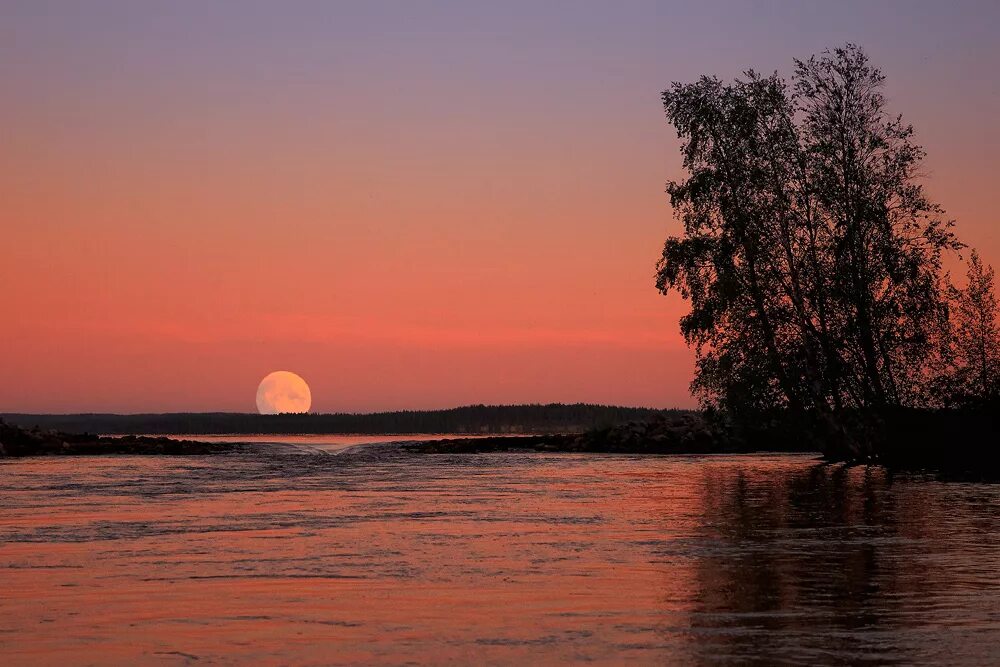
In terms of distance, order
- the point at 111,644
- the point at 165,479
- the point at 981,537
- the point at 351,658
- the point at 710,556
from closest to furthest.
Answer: the point at 351,658, the point at 111,644, the point at 710,556, the point at 981,537, the point at 165,479

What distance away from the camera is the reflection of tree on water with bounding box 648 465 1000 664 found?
1190 cm

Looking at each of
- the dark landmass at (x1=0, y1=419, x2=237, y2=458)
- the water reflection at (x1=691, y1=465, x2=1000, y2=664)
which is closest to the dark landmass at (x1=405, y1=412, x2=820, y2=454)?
the dark landmass at (x1=0, y1=419, x2=237, y2=458)

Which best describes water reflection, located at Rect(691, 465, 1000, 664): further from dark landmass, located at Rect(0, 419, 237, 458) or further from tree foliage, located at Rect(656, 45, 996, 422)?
dark landmass, located at Rect(0, 419, 237, 458)

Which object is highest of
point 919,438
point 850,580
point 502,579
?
point 919,438

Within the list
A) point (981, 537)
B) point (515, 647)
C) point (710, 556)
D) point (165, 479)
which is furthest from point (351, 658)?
point (165, 479)

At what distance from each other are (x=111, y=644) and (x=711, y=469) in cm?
4645

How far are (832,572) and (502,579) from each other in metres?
4.69

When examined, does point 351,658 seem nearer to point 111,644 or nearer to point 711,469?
point 111,644

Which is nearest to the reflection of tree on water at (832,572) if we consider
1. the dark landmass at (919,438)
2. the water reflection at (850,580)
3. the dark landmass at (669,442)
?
the water reflection at (850,580)

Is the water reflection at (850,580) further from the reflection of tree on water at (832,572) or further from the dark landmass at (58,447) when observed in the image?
the dark landmass at (58,447)

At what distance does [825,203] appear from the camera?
5631 cm

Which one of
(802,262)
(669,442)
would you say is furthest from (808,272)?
(669,442)

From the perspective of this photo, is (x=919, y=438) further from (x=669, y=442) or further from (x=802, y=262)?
(x=669, y=442)

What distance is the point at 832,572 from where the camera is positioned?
17.3 m
